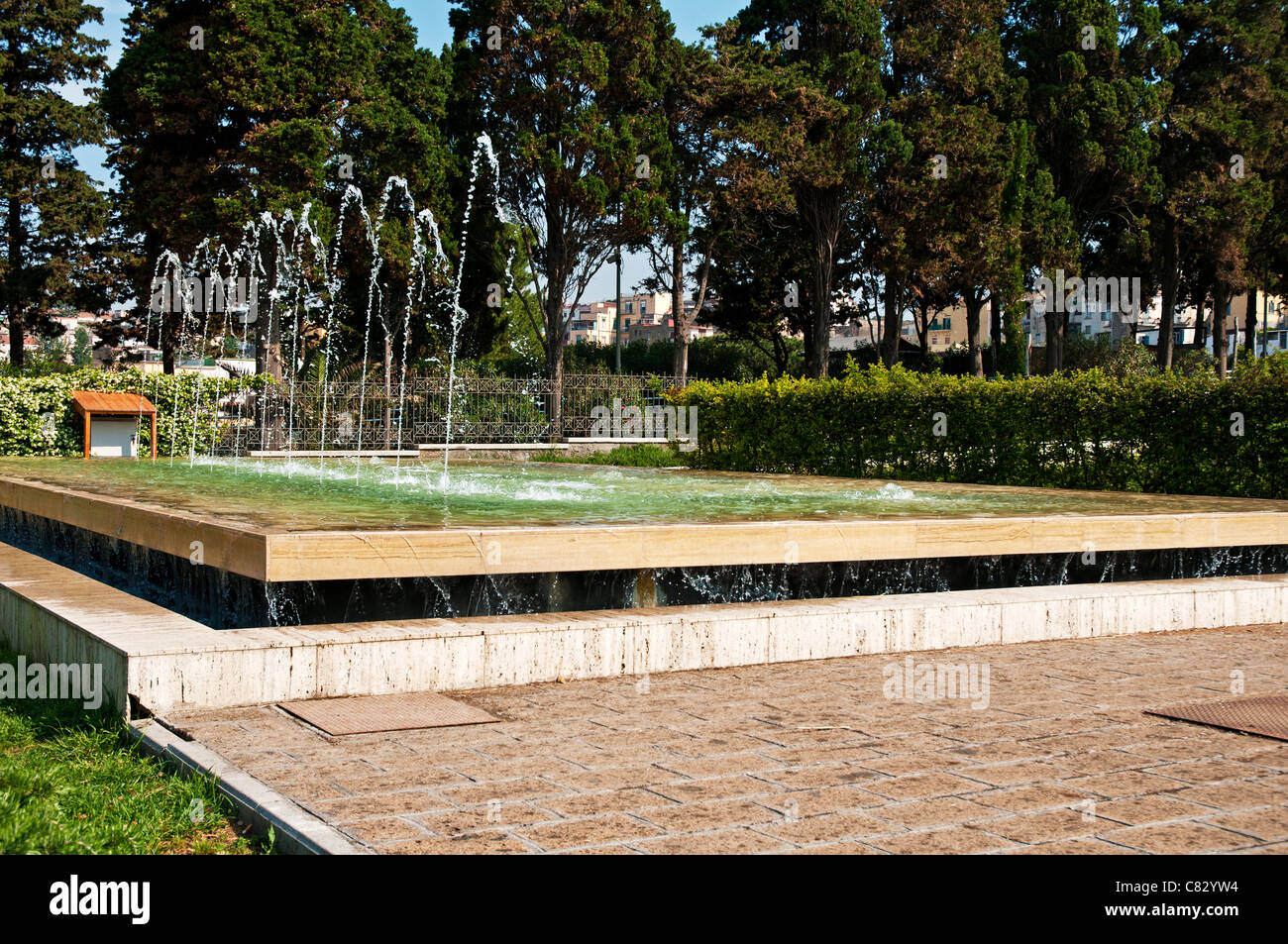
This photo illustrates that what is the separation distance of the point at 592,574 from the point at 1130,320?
4680 centimetres

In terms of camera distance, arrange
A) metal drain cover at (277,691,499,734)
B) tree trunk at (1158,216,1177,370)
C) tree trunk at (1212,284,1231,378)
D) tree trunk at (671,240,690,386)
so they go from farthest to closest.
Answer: tree trunk at (1212,284,1231,378) < tree trunk at (1158,216,1177,370) < tree trunk at (671,240,690,386) < metal drain cover at (277,691,499,734)

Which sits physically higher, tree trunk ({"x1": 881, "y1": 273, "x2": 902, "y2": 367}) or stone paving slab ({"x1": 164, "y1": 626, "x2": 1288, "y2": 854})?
tree trunk ({"x1": 881, "y1": 273, "x2": 902, "y2": 367})

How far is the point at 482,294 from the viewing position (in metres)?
35.0

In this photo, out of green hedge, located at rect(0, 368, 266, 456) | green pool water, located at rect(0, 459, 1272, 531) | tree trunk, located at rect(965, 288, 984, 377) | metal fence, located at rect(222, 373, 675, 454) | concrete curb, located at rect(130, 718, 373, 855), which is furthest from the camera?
tree trunk, located at rect(965, 288, 984, 377)

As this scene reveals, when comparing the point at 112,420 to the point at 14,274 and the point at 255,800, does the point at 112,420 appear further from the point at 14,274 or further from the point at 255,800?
the point at 14,274

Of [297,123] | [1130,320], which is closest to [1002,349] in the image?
[1130,320]

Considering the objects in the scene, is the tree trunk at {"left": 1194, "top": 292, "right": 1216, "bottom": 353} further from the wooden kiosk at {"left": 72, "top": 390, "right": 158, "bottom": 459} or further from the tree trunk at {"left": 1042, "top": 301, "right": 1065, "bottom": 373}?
the wooden kiosk at {"left": 72, "top": 390, "right": 158, "bottom": 459}

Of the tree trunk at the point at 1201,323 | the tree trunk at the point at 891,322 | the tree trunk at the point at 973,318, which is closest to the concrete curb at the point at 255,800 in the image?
the tree trunk at the point at 891,322

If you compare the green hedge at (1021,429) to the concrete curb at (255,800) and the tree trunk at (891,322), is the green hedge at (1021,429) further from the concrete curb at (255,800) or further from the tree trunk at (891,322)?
the tree trunk at (891,322)

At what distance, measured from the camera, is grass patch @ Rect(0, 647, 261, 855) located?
11.9 ft

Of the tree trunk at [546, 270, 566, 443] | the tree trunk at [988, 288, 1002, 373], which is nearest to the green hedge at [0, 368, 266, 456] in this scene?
the tree trunk at [546, 270, 566, 443]

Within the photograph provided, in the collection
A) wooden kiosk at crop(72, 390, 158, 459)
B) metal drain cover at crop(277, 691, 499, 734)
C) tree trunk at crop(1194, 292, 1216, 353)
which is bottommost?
metal drain cover at crop(277, 691, 499, 734)

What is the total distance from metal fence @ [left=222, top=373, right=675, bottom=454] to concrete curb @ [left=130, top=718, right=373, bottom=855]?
62.2 ft

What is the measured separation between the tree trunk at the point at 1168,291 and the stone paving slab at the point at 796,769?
123ft
